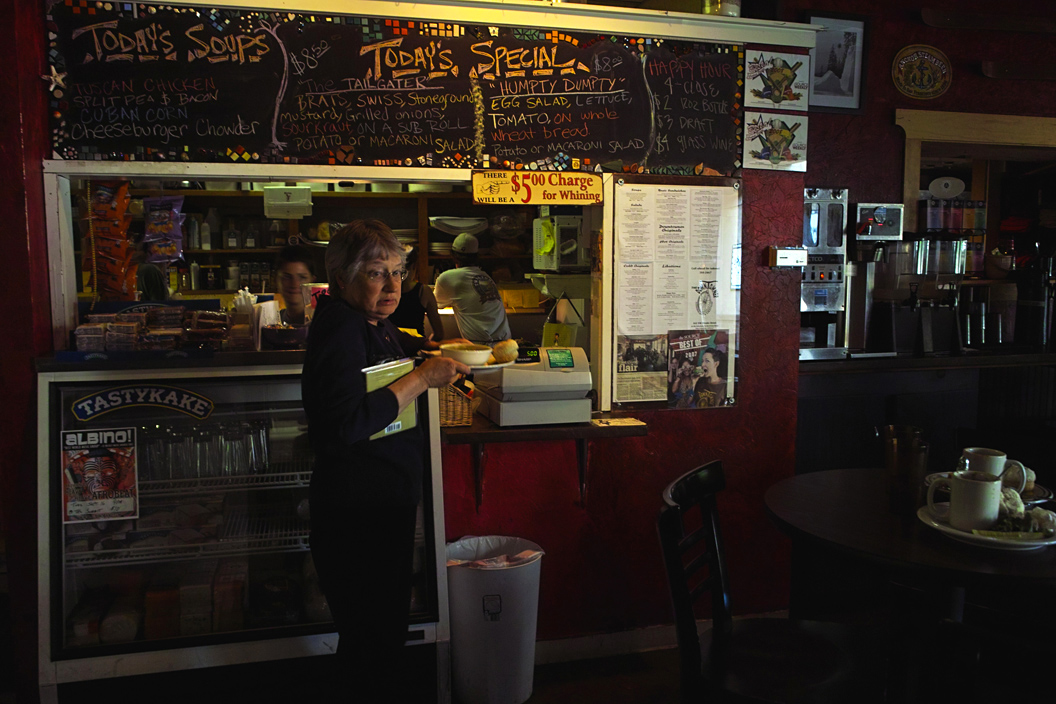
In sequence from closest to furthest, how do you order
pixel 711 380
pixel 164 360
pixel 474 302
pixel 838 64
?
pixel 164 360, pixel 711 380, pixel 838 64, pixel 474 302

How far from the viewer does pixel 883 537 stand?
6.72 ft

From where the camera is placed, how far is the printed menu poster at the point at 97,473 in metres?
2.61

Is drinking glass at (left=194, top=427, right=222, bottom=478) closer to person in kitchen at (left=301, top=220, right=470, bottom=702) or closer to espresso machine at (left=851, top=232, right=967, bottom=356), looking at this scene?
person in kitchen at (left=301, top=220, right=470, bottom=702)

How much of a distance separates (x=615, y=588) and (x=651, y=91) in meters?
2.26

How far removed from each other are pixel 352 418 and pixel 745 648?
1.35 m

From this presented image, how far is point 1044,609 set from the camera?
3.56 m

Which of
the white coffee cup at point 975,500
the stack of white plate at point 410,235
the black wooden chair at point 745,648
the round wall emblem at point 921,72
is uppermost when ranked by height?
the round wall emblem at point 921,72

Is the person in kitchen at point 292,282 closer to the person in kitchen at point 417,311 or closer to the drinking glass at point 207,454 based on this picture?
the drinking glass at point 207,454

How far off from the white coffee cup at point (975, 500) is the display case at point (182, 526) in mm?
1676

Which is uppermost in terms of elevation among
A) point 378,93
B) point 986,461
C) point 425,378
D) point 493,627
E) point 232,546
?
point 378,93

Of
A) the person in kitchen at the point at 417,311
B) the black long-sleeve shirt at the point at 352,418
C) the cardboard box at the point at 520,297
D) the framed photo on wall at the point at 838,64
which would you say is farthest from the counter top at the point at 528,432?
the cardboard box at the point at 520,297

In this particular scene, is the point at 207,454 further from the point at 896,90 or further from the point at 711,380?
the point at 896,90

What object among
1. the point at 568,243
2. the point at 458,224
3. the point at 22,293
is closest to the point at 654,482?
the point at 568,243

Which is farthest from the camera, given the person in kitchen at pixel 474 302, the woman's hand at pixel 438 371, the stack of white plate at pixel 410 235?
the stack of white plate at pixel 410 235
